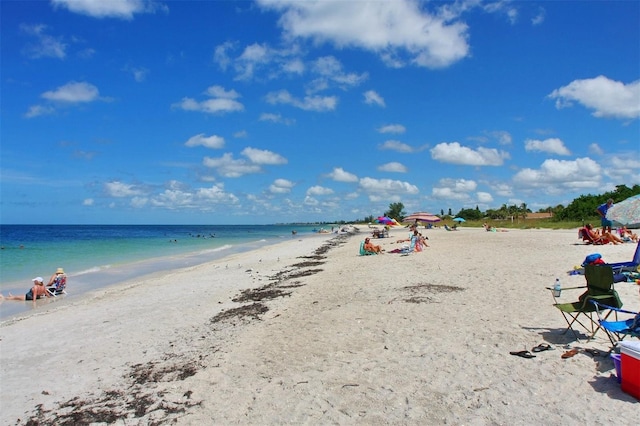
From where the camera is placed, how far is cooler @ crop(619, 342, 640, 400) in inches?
169

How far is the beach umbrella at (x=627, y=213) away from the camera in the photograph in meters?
7.15

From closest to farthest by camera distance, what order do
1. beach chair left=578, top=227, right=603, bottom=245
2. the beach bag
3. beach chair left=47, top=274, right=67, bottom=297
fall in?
the beach bag < beach chair left=47, top=274, right=67, bottom=297 < beach chair left=578, top=227, right=603, bottom=245

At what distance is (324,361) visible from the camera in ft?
19.9

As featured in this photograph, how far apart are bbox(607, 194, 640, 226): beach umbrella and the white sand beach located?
Result: 197 centimetres

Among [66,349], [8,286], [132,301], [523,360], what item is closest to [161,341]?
[66,349]

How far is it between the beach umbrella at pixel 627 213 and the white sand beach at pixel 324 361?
1972 mm

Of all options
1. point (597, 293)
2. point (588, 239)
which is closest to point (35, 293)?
point (597, 293)

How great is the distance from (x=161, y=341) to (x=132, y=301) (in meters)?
5.30

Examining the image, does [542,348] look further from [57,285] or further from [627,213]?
[57,285]

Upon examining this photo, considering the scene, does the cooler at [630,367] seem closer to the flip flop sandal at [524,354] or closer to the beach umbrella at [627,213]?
the flip flop sandal at [524,354]

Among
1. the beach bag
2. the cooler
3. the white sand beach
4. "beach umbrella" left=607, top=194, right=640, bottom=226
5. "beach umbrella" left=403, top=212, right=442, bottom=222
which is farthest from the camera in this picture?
"beach umbrella" left=403, top=212, right=442, bottom=222

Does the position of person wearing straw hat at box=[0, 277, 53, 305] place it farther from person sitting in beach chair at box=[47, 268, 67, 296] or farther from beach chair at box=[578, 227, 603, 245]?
beach chair at box=[578, 227, 603, 245]

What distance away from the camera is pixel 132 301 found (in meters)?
12.6

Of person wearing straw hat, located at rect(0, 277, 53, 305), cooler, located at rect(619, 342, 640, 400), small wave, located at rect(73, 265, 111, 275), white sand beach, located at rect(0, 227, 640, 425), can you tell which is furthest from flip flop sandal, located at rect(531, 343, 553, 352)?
small wave, located at rect(73, 265, 111, 275)
